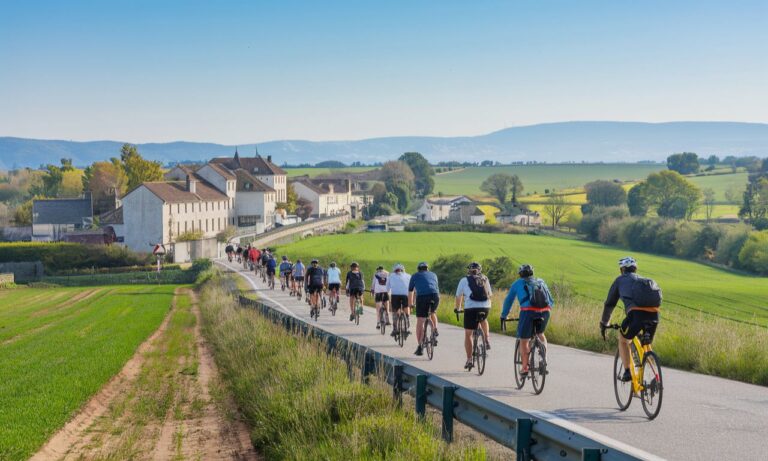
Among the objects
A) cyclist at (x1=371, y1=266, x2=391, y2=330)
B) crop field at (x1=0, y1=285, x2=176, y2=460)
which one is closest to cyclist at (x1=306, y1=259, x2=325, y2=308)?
cyclist at (x1=371, y1=266, x2=391, y2=330)

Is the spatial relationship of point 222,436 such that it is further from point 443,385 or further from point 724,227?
point 724,227

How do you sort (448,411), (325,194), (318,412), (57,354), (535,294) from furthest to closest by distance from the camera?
(325,194) < (57,354) < (535,294) < (318,412) < (448,411)

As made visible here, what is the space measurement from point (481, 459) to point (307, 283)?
61.0 feet

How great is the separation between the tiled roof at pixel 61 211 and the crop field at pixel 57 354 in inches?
2246

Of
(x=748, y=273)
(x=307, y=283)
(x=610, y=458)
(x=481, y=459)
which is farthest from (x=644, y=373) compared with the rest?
(x=748, y=273)

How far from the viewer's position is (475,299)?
46.8 feet

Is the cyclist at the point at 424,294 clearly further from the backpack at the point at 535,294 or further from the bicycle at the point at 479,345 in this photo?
the backpack at the point at 535,294

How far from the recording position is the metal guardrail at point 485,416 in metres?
6.61

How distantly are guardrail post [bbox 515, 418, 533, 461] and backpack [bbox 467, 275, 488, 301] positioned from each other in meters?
7.03

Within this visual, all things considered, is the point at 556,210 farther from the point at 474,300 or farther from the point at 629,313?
the point at 629,313

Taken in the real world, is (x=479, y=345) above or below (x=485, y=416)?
below

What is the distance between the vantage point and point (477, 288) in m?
14.3

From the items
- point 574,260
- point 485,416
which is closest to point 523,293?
point 485,416

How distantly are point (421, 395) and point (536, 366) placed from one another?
3.28m
